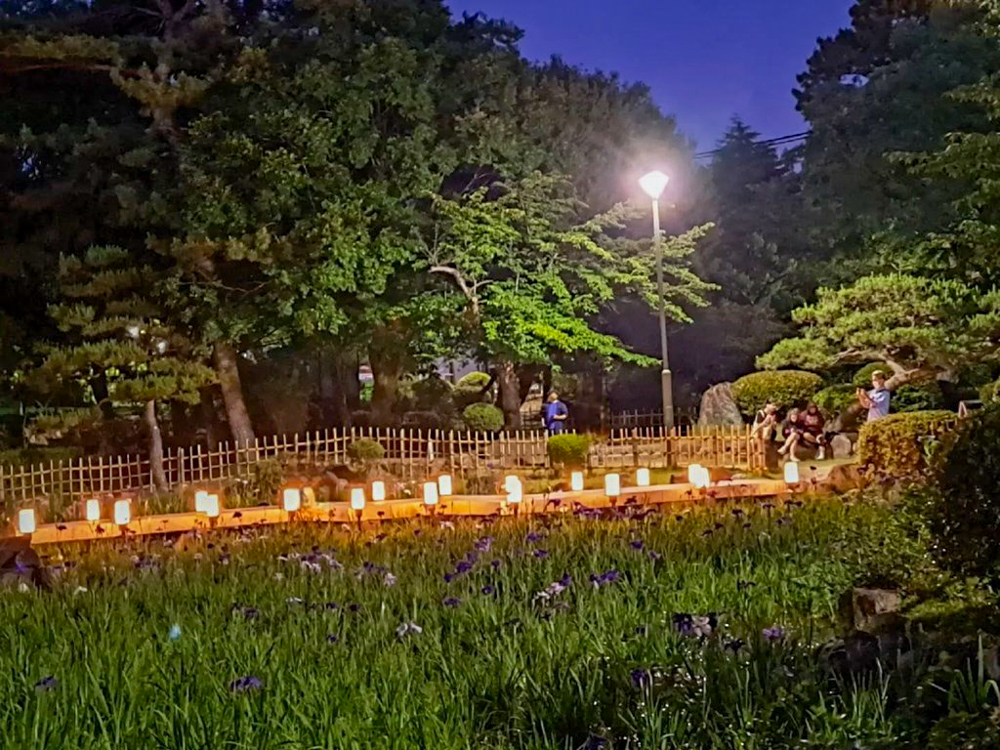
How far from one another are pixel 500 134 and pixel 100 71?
18.6ft

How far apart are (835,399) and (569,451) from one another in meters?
5.11

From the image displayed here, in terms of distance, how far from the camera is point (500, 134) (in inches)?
541

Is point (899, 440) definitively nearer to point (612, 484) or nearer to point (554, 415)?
point (612, 484)

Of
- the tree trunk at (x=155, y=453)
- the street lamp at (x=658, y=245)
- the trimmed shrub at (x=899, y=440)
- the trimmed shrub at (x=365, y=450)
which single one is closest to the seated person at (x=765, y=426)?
the street lamp at (x=658, y=245)

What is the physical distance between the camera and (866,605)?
165 inches

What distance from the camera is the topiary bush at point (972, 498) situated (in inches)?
138

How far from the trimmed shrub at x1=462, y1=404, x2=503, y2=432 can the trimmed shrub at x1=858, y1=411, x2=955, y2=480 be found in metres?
9.35

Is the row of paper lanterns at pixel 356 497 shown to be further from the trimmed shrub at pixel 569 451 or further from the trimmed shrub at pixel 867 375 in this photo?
the trimmed shrub at pixel 867 375

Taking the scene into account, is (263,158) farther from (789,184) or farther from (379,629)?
(789,184)

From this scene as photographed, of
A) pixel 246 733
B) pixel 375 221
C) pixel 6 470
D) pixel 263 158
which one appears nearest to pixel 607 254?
pixel 375 221

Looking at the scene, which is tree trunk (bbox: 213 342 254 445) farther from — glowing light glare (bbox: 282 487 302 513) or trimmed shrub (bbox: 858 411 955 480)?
trimmed shrub (bbox: 858 411 955 480)

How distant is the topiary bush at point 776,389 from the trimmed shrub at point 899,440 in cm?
706

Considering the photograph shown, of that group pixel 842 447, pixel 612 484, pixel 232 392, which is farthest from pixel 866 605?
pixel 232 392

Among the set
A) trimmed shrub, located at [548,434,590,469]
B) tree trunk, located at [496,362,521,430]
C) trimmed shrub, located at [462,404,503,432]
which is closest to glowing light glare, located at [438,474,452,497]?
trimmed shrub, located at [548,434,590,469]
